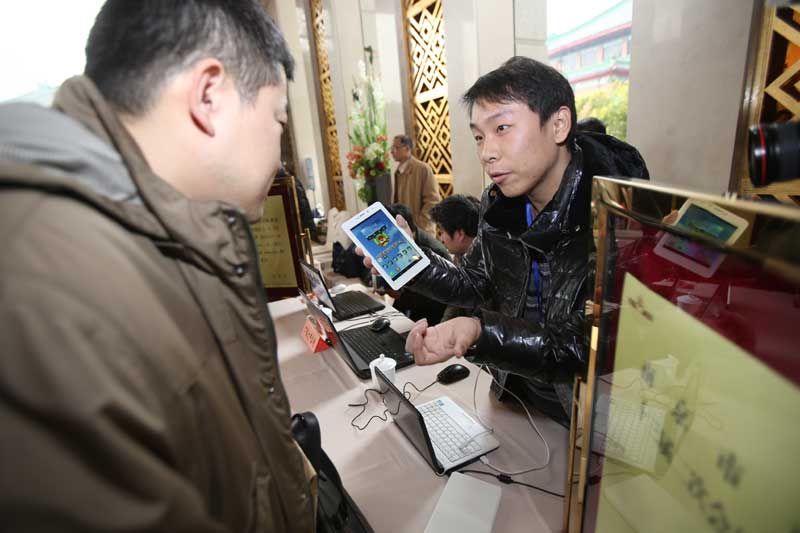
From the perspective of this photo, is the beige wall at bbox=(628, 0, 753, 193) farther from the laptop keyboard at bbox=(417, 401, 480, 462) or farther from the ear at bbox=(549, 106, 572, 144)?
the laptop keyboard at bbox=(417, 401, 480, 462)

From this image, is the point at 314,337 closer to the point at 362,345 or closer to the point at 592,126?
the point at 362,345

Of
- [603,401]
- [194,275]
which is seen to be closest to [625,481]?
[603,401]

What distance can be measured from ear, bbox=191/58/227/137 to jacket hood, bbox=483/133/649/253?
3.10 feet

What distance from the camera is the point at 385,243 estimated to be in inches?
58.4

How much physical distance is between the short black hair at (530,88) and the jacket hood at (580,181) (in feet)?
0.48

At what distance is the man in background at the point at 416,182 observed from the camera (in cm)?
435

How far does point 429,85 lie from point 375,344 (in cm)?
362

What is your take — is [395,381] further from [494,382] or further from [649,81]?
[649,81]

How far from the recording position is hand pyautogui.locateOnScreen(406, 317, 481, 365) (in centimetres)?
105

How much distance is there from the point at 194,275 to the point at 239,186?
0.56ft

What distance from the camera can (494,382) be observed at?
4.36 feet

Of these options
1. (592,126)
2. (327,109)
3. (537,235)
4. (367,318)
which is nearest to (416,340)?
(537,235)

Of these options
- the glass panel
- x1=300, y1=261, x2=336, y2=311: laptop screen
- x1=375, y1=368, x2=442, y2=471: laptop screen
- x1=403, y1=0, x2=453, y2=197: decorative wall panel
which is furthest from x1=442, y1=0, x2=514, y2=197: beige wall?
the glass panel

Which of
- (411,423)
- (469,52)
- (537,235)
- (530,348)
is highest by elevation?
(469,52)
